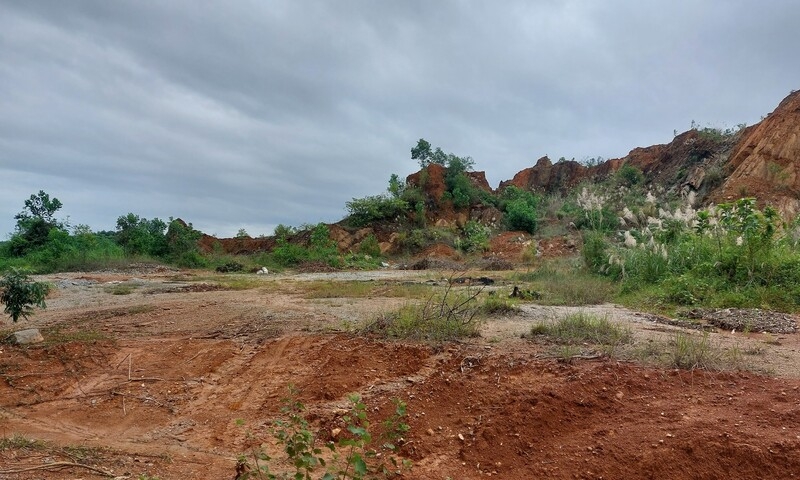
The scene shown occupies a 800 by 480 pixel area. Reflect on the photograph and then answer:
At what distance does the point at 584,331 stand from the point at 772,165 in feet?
67.9

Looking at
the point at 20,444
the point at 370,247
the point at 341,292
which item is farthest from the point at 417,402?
the point at 370,247

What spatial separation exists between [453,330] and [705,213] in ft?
19.7

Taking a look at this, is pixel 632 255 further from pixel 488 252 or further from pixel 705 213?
pixel 488 252

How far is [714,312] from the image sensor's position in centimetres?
719

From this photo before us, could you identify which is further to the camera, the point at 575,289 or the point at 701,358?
the point at 575,289

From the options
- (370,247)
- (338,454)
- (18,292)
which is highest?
(370,247)

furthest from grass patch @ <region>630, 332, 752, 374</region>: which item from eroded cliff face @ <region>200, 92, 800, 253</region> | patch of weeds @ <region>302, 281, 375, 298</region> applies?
eroded cliff face @ <region>200, 92, 800, 253</region>

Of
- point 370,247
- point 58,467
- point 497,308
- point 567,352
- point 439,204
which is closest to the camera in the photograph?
point 58,467

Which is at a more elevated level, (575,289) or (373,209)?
(373,209)

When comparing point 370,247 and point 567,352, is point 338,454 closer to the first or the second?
point 567,352

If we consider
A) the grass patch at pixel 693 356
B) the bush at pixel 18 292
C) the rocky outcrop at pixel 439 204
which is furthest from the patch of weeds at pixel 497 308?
the rocky outcrop at pixel 439 204

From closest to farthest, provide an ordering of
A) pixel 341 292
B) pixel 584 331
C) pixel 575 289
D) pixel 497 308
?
1. pixel 584 331
2. pixel 497 308
3. pixel 575 289
4. pixel 341 292

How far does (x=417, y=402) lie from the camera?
4125 mm

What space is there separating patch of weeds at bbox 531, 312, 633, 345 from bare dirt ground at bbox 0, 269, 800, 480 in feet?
0.79
